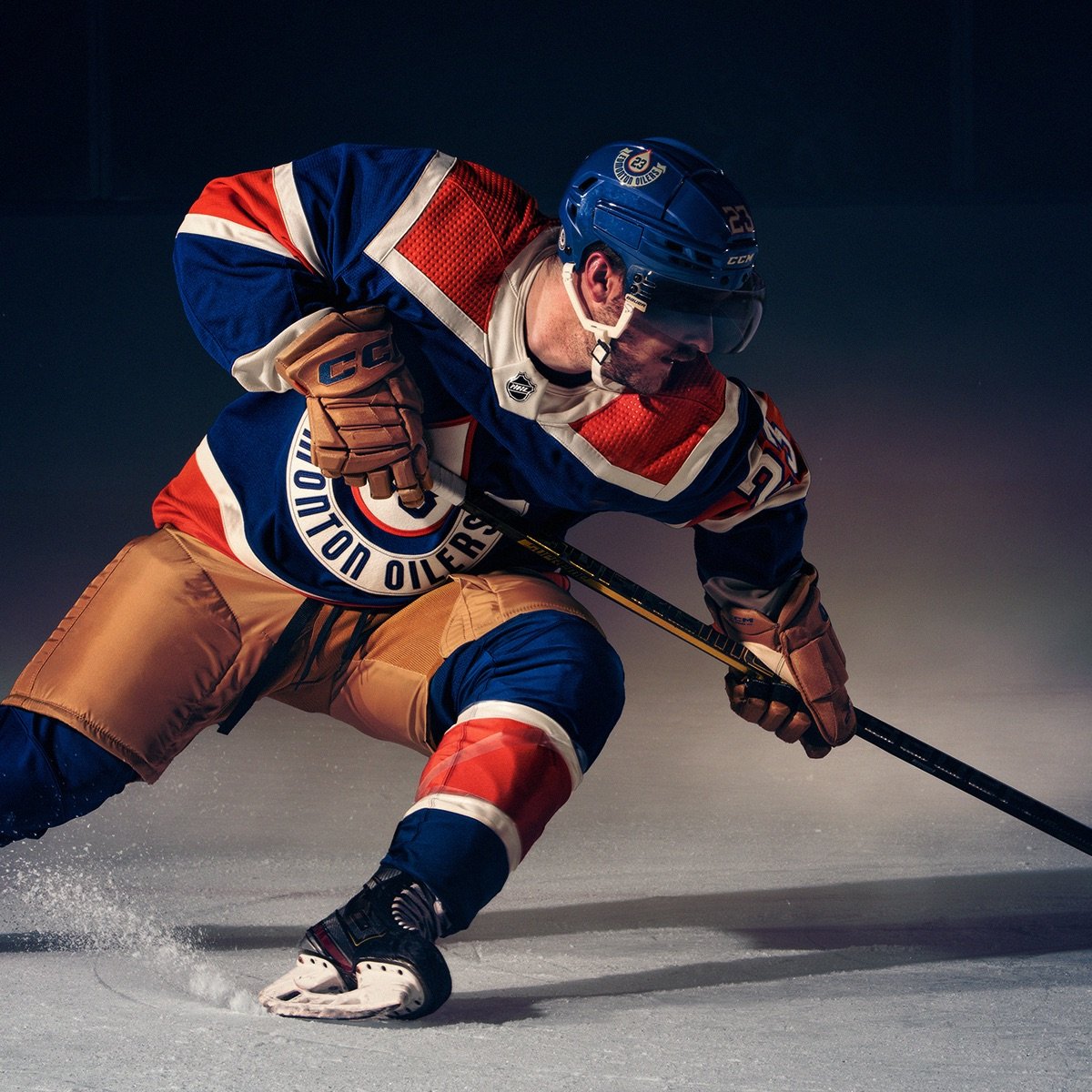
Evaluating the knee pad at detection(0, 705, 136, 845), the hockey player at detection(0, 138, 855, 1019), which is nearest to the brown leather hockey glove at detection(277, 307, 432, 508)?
the hockey player at detection(0, 138, 855, 1019)

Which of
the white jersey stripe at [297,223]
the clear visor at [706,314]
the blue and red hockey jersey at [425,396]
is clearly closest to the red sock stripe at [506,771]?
the blue and red hockey jersey at [425,396]

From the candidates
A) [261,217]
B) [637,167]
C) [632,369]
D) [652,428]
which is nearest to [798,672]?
[652,428]

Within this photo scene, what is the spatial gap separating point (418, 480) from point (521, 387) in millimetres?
196

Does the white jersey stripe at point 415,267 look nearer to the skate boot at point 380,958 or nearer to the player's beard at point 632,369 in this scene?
the player's beard at point 632,369

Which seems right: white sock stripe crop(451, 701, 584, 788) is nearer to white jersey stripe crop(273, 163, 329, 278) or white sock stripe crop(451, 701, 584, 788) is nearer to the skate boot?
the skate boot

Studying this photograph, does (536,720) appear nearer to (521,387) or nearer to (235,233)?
(521,387)

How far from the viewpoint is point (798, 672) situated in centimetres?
239

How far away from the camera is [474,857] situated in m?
1.85

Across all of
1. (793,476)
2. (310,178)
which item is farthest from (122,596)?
(793,476)

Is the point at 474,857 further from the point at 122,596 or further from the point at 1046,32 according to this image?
the point at 1046,32

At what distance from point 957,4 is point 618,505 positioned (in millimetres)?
4178

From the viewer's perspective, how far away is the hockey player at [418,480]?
1.97m

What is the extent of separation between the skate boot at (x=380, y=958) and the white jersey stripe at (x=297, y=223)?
824mm

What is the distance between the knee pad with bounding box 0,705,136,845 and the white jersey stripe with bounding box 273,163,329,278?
709mm
